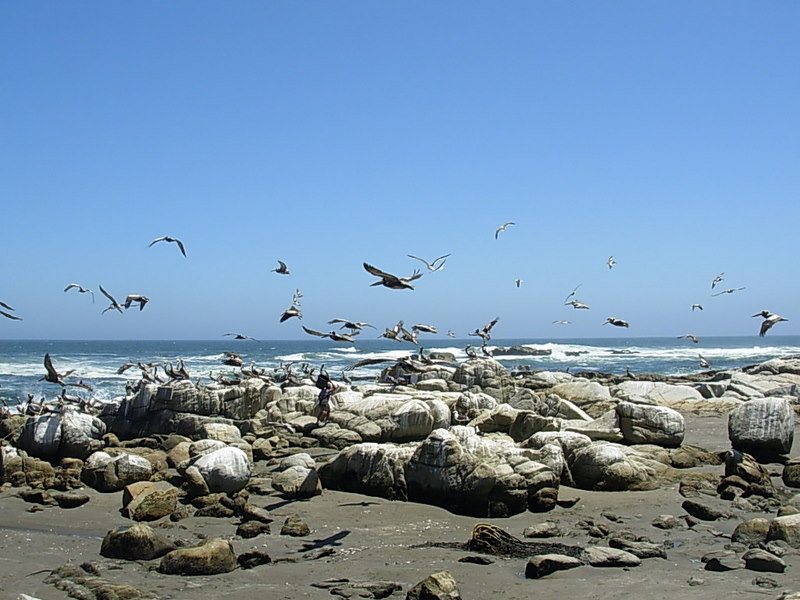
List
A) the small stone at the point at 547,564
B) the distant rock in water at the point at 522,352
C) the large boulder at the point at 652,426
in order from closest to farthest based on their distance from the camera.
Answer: the small stone at the point at 547,564 < the large boulder at the point at 652,426 < the distant rock in water at the point at 522,352

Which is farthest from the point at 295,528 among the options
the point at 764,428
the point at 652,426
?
the point at 764,428

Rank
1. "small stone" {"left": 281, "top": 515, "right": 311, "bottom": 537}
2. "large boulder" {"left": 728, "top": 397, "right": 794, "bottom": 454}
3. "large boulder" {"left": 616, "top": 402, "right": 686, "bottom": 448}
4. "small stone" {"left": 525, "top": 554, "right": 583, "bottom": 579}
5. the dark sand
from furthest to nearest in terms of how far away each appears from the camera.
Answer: "large boulder" {"left": 616, "top": 402, "right": 686, "bottom": 448}
"large boulder" {"left": 728, "top": 397, "right": 794, "bottom": 454}
"small stone" {"left": 281, "top": 515, "right": 311, "bottom": 537}
"small stone" {"left": 525, "top": 554, "right": 583, "bottom": 579}
the dark sand

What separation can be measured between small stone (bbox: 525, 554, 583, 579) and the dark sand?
10cm

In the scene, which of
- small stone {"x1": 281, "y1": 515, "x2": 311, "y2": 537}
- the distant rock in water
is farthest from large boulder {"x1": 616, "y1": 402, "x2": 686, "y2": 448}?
the distant rock in water

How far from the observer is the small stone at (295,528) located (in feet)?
35.2

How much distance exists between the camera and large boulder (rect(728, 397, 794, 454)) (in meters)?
15.0

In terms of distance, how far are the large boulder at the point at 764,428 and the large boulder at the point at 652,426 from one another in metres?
1.24

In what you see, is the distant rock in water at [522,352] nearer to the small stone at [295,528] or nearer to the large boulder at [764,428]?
the large boulder at [764,428]

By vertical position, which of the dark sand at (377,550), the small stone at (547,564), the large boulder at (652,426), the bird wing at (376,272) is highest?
the bird wing at (376,272)

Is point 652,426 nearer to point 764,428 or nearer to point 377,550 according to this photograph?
point 764,428

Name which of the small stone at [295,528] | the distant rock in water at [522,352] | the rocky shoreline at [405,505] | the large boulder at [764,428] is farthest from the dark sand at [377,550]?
the distant rock in water at [522,352]

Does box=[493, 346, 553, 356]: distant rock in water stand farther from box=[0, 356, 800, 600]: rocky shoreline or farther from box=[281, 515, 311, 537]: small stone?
box=[281, 515, 311, 537]: small stone

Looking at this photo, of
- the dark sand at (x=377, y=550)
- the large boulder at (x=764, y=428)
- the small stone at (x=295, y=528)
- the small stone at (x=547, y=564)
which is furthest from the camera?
the large boulder at (x=764, y=428)

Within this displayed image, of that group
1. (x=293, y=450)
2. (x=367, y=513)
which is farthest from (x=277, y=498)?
(x=293, y=450)
